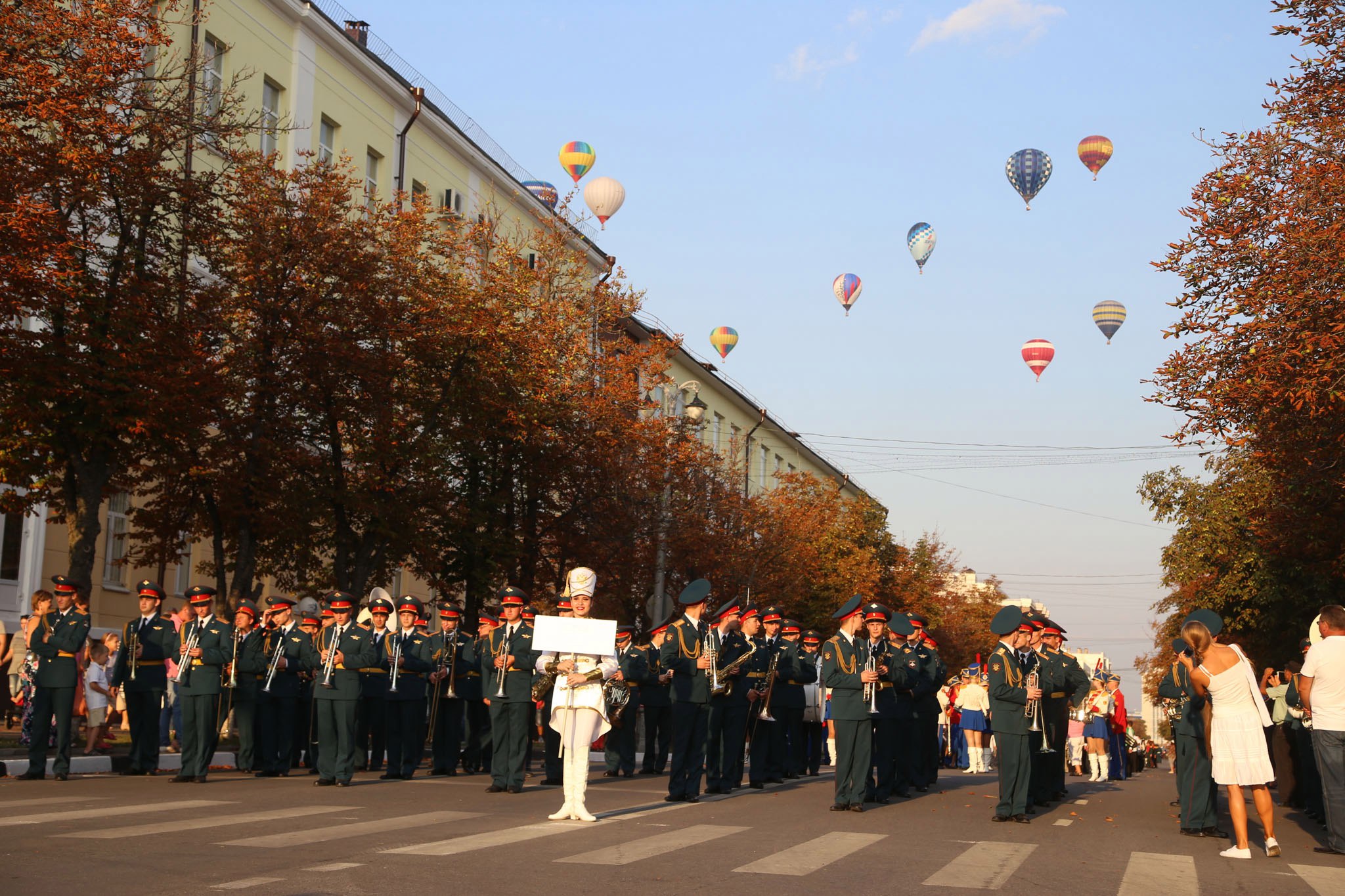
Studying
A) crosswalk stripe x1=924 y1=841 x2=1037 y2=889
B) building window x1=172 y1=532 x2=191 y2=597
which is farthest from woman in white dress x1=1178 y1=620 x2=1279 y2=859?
building window x1=172 y1=532 x2=191 y2=597

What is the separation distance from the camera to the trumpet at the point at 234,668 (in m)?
18.0

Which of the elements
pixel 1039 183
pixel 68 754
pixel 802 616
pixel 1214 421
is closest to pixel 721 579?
pixel 802 616

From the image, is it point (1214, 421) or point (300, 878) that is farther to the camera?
point (1214, 421)

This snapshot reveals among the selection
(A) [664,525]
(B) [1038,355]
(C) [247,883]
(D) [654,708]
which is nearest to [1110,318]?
(B) [1038,355]

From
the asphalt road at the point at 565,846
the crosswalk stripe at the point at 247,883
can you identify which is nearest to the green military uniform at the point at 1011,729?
the asphalt road at the point at 565,846

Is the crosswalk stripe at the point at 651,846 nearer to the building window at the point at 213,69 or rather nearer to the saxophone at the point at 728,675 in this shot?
the saxophone at the point at 728,675

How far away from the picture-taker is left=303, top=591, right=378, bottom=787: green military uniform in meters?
16.3

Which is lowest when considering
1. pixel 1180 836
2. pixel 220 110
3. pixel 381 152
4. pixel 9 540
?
pixel 1180 836

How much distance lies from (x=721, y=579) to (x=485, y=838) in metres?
32.4

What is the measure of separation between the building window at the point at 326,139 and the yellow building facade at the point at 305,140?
0.11 feet

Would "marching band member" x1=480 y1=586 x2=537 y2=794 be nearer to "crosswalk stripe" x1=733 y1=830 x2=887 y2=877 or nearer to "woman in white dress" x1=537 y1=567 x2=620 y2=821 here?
"woman in white dress" x1=537 y1=567 x2=620 y2=821

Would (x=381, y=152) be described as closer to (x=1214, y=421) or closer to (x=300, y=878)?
(x=1214, y=421)

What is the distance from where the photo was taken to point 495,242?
33.4 m

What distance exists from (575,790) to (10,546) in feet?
68.5
